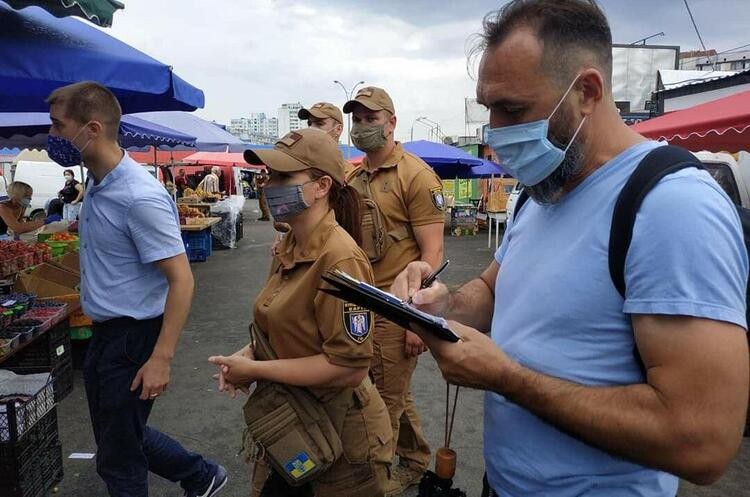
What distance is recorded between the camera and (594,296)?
3.72ft

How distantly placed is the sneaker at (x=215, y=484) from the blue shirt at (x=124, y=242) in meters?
1.30

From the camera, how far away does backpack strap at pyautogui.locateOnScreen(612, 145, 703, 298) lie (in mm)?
1075

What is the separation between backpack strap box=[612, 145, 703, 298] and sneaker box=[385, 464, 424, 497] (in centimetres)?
278

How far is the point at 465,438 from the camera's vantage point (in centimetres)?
427

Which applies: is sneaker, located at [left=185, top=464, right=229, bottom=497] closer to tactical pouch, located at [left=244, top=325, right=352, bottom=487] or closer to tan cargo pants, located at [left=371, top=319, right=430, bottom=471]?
tan cargo pants, located at [left=371, top=319, right=430, bottom=471]

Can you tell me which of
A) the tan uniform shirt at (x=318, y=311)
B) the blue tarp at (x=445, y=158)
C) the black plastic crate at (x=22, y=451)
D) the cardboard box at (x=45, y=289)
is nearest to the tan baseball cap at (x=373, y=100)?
the tan uniform shirt at (x=318, y=311)

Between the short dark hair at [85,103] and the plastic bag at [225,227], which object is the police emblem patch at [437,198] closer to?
the short dark hair at [85,103]

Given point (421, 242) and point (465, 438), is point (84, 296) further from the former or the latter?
point (465, 438)

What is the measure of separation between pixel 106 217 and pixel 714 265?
2586 millimetres

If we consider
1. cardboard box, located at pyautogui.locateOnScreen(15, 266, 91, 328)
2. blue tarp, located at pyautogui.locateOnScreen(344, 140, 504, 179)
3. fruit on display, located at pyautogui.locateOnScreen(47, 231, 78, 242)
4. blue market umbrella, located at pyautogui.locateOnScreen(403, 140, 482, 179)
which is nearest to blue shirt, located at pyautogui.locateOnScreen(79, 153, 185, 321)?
cardboard box, located at pyautogui.locateOnScreen(15, 266, 91, 328)

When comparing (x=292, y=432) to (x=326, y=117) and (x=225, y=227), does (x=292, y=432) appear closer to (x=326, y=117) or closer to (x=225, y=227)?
(x=326, y=117)

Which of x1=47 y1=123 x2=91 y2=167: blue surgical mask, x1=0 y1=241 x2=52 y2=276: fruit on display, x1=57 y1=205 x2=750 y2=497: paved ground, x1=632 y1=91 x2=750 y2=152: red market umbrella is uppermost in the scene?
x1=632 y1=91 x2=750 y2=152: red market umbrella

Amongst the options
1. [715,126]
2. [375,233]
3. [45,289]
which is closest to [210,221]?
[45,289]

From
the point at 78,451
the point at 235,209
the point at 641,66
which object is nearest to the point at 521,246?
the point at 78,451
